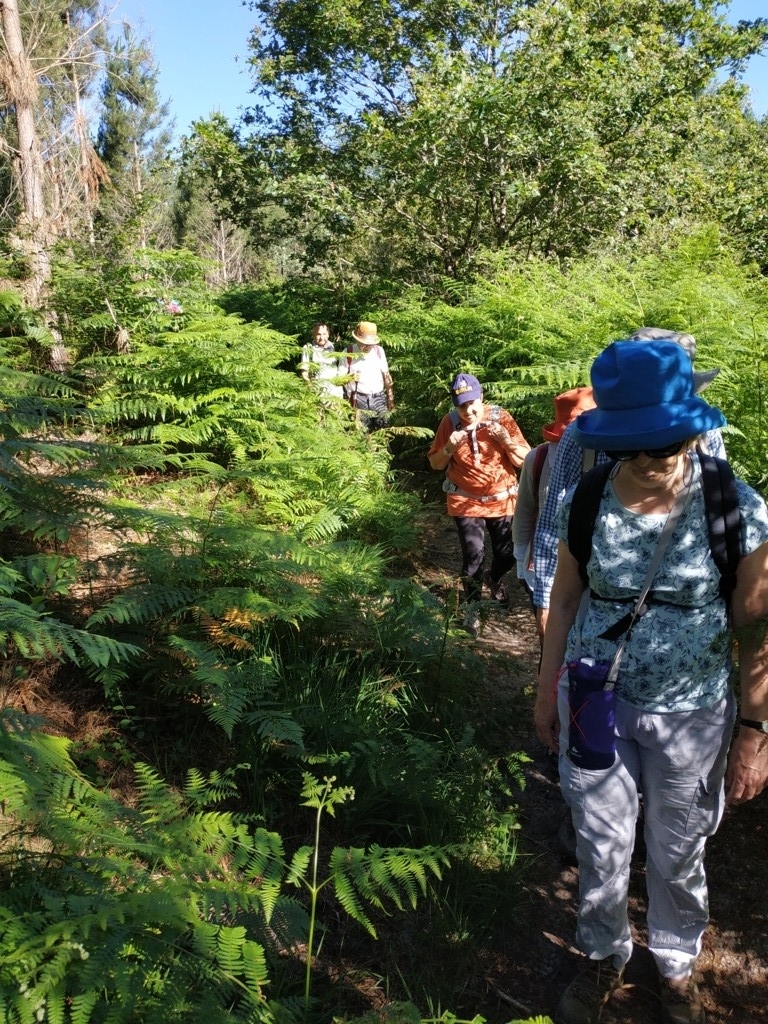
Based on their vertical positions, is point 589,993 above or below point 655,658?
below

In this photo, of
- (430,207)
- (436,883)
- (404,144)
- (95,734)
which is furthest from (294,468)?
(430,207)

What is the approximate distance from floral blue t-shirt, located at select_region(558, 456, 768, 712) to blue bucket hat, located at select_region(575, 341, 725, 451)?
0.67 ft

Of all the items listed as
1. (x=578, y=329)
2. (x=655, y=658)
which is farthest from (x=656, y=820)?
(x=578, y=329)

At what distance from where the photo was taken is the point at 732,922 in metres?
3.12

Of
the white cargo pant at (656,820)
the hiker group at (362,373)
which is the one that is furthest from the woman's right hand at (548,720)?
the hiker group at (362,373)

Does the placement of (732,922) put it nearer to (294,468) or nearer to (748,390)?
(748,390)

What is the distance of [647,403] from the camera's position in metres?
2.23

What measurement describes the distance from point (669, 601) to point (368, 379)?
6.85 meters

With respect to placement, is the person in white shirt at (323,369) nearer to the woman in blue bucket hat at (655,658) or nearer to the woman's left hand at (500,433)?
the woman's left hand at (500,433)

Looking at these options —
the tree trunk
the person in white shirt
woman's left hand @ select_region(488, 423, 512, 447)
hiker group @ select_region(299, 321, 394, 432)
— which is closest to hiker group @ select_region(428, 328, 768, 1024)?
woman's left hand @ select_region(488, 423, 512, 447)

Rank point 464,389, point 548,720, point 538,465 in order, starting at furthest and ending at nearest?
point 464,389 → point 538,465 → point 548,720

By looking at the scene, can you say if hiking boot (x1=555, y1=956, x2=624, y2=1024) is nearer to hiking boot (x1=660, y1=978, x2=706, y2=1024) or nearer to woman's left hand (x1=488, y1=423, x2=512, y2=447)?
hiking boot (x1=660, y1=978, x2=706, y2=1024)

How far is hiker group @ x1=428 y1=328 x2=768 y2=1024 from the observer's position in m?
2.27

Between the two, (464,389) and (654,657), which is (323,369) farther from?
(654,657)
